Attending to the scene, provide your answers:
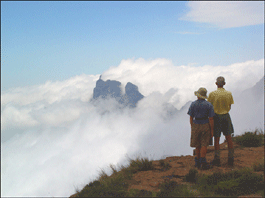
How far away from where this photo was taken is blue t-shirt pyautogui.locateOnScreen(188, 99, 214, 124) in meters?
6.03

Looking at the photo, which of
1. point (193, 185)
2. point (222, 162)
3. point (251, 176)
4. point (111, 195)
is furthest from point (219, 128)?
point (111, 195)

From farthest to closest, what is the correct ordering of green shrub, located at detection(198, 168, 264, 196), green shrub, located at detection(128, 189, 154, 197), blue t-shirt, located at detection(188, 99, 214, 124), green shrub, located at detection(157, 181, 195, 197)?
1. blue t-shirt, located at detection(188, 99, 214, 124)
2. green shrub, located at detection(128, 189, 154, 197)
3. green shrub, located at detection(198, 168, 264, 196)
4. green shrub, located at detection(157, 181, 195, 197)

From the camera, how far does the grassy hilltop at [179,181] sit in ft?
15.2

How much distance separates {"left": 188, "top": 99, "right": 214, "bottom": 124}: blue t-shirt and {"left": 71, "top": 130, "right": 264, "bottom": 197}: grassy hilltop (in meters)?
1.45

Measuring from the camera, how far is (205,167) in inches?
245

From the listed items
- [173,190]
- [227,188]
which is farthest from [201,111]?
[173,190]

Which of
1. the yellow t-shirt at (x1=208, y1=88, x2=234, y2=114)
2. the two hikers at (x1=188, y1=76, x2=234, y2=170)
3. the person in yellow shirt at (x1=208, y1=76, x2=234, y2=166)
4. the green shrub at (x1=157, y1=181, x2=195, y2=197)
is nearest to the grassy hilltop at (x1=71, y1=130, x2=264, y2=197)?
the green shrub at (x1=157, y1=181, x2=195, y2=197)

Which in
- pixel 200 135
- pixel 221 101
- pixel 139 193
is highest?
pixel 221 101

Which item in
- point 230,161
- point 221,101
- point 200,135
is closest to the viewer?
point 200,135

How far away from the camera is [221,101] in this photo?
6402 millimetres

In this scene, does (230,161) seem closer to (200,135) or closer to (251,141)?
(200,135)

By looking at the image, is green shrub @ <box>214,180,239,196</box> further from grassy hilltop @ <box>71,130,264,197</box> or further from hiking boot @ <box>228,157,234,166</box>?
hiking boot @ <box>228,157,234,166</box>

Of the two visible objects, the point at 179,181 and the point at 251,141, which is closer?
the point at 179,181

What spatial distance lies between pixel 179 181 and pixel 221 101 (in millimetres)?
2741
